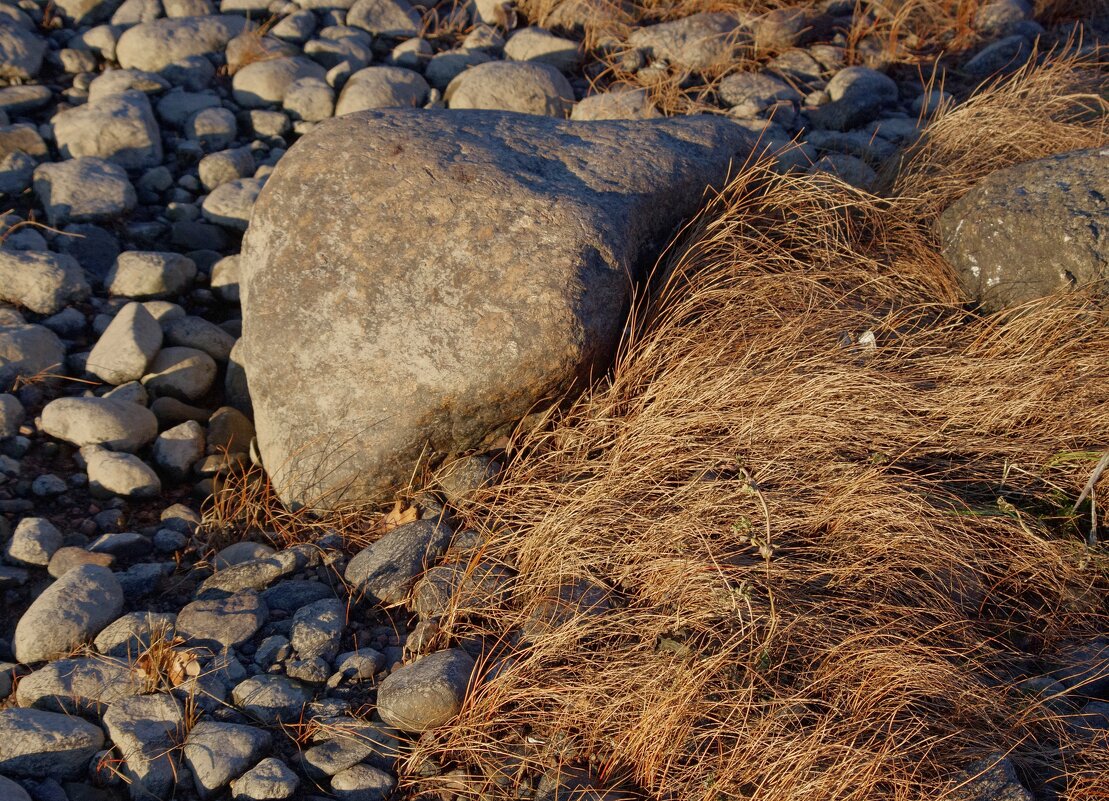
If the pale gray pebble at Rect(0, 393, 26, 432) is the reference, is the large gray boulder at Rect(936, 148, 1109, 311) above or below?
above

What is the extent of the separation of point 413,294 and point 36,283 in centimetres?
163

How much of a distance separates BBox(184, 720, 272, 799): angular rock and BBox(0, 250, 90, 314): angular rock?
6.58 ft

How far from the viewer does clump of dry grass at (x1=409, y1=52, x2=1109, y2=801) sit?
2.00m

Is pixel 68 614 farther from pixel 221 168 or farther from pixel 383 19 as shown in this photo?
pixel 383 19

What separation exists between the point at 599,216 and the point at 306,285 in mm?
899

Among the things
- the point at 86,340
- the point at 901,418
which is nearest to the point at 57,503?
the point at 86,340

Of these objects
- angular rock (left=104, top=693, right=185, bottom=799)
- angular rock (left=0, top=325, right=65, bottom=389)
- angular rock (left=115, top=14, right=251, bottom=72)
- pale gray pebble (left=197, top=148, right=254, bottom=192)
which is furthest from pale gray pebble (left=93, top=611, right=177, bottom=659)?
angular rock (left=115, top=14, right=251, bottom=72)

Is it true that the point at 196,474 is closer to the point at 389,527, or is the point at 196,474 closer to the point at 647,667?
the point at 389,527

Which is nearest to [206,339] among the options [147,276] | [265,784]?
[147,276]

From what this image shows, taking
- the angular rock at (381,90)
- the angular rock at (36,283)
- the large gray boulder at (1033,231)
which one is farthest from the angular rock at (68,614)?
the large gray boulder at (1033,231)

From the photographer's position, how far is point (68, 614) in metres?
2.37

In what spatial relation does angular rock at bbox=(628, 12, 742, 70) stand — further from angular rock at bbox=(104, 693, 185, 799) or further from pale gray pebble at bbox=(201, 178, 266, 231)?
angular rock at bbox=(104, 693, 185, 799)

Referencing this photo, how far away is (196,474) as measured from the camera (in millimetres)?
3057

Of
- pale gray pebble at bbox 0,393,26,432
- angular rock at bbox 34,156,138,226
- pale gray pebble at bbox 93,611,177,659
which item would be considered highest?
angular rock at bbox 34,156,138,226
